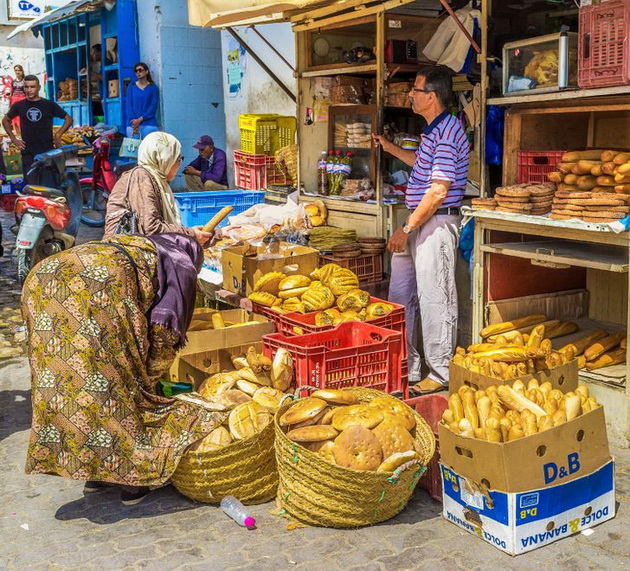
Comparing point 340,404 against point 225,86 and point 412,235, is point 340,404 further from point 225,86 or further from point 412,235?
point 225,86

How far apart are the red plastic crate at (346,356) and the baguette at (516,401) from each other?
2.95 feet

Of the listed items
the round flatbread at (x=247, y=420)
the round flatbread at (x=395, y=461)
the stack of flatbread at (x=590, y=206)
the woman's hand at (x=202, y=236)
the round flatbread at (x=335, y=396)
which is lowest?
the round flatbread at (x=395, y=461)

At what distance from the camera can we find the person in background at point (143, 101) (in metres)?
13.7

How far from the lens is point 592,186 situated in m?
4.92

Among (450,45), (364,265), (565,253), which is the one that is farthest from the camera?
(364,265)

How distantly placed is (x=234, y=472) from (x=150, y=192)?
188 centimetres

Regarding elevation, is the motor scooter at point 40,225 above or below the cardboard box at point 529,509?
above

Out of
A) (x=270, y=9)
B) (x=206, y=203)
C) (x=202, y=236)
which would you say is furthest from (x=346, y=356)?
(x=206, y=203)

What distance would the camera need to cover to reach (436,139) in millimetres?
5496

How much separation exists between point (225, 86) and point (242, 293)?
727 cm

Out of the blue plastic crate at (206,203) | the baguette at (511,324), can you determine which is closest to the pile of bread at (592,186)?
the baguette at (511,324)

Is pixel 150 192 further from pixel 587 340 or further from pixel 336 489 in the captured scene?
pixel 587 340

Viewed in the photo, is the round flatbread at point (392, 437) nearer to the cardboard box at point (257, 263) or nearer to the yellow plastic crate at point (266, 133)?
the cardboard box at point (257, 263)

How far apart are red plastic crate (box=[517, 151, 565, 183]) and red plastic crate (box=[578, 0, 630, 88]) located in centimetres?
75
